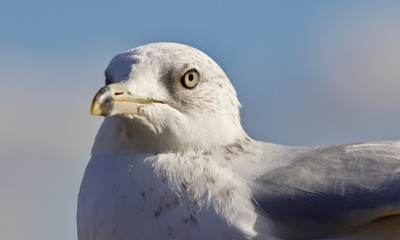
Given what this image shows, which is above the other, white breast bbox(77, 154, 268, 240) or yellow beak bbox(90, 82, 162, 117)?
yellow beak bbox(90, 82, 162, 117)

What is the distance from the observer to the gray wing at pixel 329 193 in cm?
562

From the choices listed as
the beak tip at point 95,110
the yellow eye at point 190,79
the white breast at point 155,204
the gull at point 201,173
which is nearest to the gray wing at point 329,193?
the gull at point 201,173

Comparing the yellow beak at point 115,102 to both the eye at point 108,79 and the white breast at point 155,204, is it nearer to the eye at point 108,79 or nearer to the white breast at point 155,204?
the eye at point 108,79

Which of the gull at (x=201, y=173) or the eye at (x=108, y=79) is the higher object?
the eye at (x=108, y=79)

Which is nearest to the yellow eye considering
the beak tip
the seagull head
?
the seagull head

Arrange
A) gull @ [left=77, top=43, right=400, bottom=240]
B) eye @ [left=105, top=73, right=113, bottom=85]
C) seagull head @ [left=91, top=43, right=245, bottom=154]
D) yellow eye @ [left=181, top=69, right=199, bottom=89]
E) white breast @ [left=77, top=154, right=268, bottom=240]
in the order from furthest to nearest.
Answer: yellow eye @ [left=181, top=69, right=199, bottom=89], eye @ [left=105, top=73, right=113, bottom=85], seagull head @ [left=91, top=43, right=245, bottom=154], gull @ [left=77, top=43, right=400, bottom=240], white breast @ [left=77, top=154, right=268, bottom=240]

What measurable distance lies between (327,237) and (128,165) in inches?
47.3

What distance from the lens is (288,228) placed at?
562 cm

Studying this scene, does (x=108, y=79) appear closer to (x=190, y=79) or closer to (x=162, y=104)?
(x=162, y=104)

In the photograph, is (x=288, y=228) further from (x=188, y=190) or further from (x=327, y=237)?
(x=188, y=190)

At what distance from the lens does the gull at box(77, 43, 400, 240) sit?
18.4ft

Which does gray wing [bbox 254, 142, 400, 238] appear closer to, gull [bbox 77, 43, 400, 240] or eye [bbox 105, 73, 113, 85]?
gull [bbox 77, 43, 400, 240]

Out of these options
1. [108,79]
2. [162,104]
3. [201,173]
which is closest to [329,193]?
[201,173]

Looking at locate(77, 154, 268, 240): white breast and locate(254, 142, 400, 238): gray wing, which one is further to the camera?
locate(254, 142, 400, 238): gray wing
